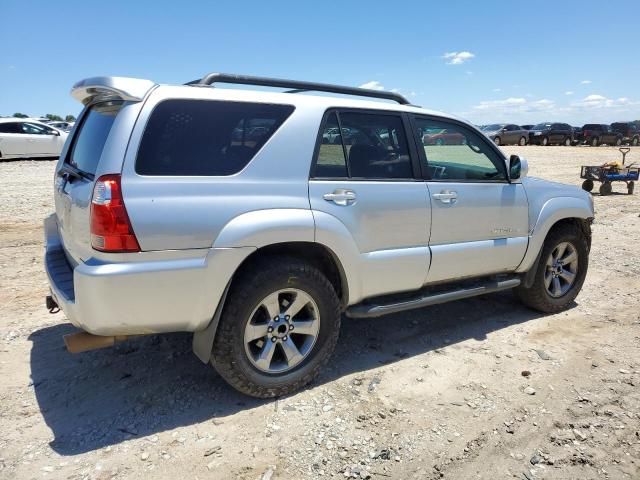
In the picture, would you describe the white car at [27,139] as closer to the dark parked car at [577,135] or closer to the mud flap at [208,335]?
the mud flap at [208,335]

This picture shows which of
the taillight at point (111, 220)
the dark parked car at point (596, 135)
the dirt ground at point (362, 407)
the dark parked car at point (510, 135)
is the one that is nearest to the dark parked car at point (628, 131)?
the dark parked car at point (596, 135)

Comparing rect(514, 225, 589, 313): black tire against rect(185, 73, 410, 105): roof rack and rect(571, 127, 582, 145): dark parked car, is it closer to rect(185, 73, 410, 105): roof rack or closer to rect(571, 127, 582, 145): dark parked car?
rect(185, 73, 410, 105): roof rack

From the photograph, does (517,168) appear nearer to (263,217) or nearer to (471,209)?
(471,209)

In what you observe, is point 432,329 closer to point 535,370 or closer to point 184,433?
point 535,370

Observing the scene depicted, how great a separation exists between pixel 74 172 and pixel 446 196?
2625 millimetres

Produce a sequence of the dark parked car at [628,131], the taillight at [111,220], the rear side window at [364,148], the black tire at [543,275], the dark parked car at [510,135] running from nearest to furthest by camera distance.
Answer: the taillight at [111,220] < the rear side window at [364,148] < the black tire at [543,275] < the dark parked car at [510,135] < the dark parked car at [628,131]

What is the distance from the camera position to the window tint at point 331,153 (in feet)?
10.9

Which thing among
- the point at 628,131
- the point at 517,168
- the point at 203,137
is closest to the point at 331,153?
the point at 203,137

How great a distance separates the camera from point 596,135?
38344 mm

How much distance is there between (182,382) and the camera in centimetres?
348

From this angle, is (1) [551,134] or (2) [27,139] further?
(1) [551,134]

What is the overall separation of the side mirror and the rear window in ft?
10.3

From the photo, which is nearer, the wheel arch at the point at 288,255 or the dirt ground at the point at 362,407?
the dirt ground at the point at 362,407

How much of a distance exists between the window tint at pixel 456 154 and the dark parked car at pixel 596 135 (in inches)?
1555
